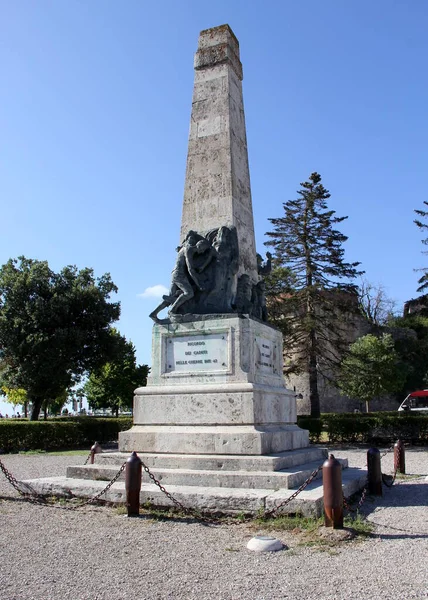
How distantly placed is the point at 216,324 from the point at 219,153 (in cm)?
320

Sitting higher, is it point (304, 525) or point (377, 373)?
point (377, 373)

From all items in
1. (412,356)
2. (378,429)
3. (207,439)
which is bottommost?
(378,429)

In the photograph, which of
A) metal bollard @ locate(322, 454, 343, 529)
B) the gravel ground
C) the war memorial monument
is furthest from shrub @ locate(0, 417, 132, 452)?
metal bollard @ locate(322, 454, 343, 529)

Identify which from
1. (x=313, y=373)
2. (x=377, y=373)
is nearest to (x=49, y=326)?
(x=313, y=373)

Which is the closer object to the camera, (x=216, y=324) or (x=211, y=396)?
(x=211, y=396)

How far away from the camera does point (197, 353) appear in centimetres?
832

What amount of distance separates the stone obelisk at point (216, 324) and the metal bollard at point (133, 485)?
1.50 meters

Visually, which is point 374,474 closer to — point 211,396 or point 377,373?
point 211,396

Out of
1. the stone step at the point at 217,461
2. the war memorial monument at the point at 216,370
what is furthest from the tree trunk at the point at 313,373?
the stone step at the point at 217,461

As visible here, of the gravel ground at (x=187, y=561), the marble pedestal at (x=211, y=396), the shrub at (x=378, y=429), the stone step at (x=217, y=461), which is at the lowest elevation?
the shrub at (x=378, y=429)

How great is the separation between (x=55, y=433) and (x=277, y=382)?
1363 cm

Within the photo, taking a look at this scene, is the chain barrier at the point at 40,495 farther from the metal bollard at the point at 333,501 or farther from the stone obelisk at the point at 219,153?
the stone obelisk at the point at 219,153

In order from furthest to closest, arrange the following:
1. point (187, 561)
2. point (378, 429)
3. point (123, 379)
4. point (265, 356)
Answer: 1. point (123, 379)
2. point (378, 429)
3. point (265, 356)
4. point (187, 561)

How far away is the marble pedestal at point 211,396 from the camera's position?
754cm
